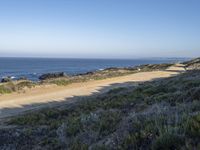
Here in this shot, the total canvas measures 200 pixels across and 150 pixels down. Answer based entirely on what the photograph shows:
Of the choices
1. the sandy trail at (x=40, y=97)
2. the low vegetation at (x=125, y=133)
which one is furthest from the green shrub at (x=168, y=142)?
the sandy trail at (x=40, y=97)

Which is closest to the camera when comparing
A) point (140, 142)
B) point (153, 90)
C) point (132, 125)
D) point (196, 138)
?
point (196, 138)

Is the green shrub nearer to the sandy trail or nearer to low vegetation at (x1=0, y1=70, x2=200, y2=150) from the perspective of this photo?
low vegetation at (x1=0, y1=70, x2=200, y2=150)

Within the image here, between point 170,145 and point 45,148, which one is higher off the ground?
point 170,145

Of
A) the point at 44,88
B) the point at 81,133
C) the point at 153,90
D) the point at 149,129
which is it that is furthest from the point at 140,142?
the point at 44,88

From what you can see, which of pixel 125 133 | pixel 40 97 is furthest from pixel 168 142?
pixel 40 97

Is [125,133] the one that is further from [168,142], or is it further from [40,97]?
[40,97]

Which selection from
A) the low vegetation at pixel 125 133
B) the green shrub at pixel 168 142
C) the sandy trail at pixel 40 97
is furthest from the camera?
the sandy trail at pixel 40 97

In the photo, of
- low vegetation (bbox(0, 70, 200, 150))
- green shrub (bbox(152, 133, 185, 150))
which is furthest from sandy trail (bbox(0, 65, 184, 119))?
green shrub (bbox(152, 133, 185, 150))

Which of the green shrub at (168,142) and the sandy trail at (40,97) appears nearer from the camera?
the green shrub at (168,142)

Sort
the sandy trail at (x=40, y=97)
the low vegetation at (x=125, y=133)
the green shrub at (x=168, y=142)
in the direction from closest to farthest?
the green shrub at (x=168, y=142) → the low vegetation at (x=125, y=133) → the sandy trail at (x=40, y=97)

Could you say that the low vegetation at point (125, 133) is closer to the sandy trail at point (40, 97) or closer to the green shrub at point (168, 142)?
the green shrub at point (168, 142)

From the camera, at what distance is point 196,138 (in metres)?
5.57

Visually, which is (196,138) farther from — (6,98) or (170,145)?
(6,98)

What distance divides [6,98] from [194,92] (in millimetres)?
16291
